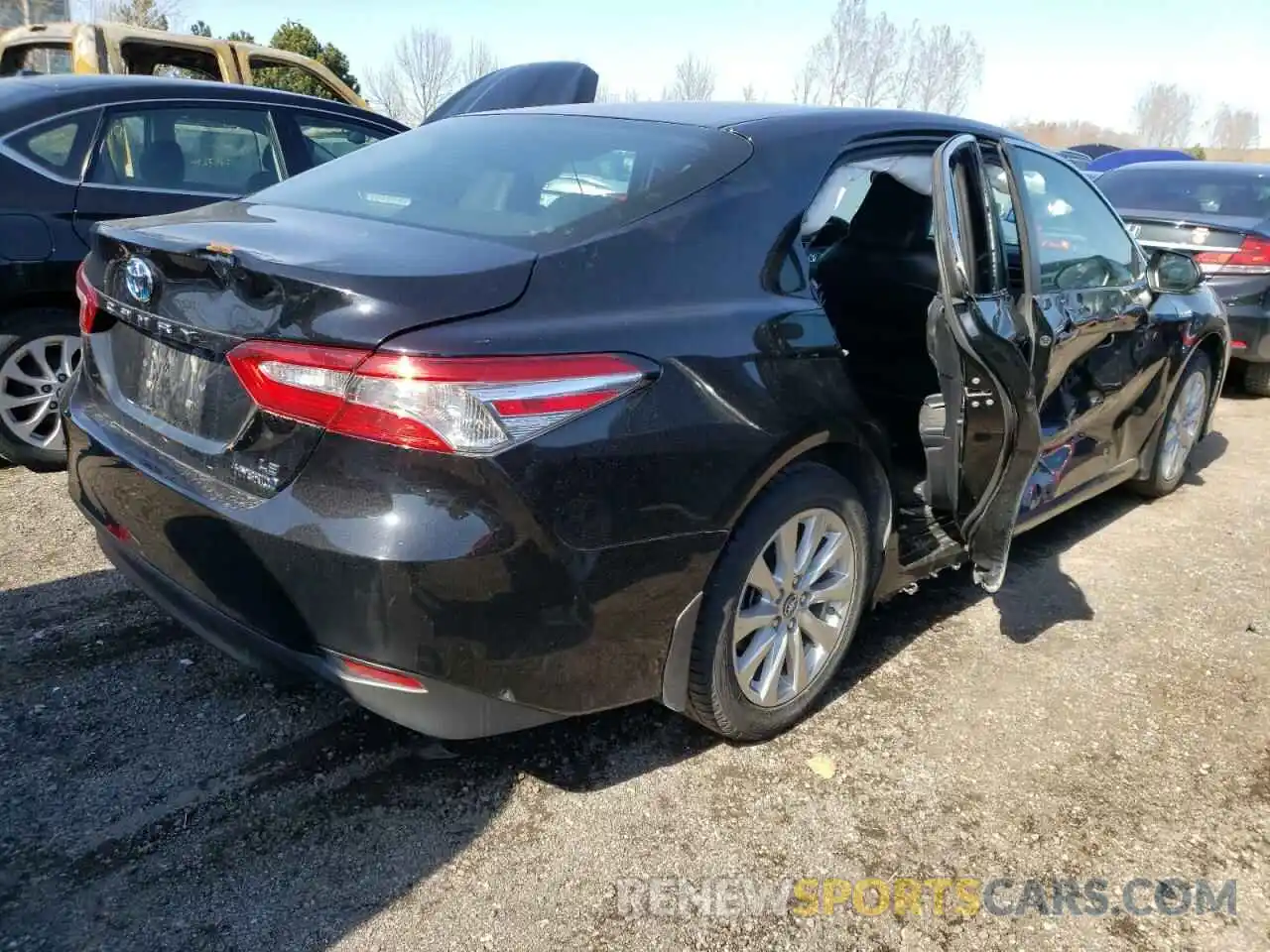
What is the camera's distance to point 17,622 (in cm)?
316

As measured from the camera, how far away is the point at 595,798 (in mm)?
2516

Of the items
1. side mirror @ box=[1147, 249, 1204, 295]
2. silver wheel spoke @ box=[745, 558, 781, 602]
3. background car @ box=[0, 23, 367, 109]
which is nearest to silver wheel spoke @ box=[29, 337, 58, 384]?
silver wheel spoke @ box=[745, 558, 781, 602]

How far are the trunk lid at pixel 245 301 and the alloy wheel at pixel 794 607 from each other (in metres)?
1.02

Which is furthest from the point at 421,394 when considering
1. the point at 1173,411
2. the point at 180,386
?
the point at 1173,411

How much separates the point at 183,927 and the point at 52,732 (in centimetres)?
89

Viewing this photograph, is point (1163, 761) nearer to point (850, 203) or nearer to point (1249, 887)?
point (1249, 887)

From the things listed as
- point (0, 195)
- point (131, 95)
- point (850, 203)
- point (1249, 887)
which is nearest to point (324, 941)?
point (1249, 887)

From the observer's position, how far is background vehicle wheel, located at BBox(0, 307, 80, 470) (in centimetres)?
425

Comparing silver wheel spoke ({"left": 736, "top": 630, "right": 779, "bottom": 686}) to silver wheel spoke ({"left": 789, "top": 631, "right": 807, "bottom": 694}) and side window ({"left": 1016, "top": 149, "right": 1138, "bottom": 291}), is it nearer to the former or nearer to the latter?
silver wheel spoke ({"left": 789, "top": 631, "right": 807, "bottom": 694})

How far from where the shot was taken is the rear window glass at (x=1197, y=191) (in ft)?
23.9

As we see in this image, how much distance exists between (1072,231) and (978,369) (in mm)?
1265

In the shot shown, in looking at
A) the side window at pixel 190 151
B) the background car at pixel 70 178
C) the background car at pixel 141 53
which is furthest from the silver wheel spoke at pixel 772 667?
the background car at pixel 141 53

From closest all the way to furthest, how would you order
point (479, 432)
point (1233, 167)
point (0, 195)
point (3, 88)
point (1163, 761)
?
point (479, 432) < point (1163, 761) < point (0, 195) < point (3, 88) < point (1233, 167)

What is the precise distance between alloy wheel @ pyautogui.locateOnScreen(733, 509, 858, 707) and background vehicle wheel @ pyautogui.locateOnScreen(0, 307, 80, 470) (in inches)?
129
